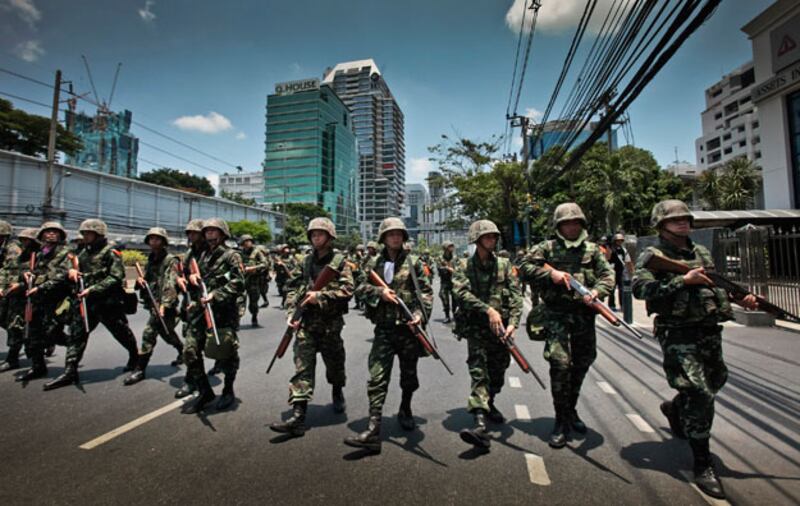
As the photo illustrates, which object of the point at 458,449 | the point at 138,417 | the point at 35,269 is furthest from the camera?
the point at 35,269

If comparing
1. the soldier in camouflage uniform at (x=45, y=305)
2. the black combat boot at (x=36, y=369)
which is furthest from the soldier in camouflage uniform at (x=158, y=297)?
the black combat boot at (x=36, y=369)

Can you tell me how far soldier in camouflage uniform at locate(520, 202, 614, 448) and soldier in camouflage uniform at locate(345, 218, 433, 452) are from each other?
40.2 inches

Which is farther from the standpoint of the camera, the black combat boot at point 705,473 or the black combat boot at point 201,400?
the black combat boot at point 201,400

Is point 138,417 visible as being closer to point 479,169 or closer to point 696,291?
point 696,291

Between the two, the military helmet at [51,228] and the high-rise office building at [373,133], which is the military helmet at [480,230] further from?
the high-rise office building at [373,133]

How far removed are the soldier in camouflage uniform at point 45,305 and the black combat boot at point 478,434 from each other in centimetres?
512

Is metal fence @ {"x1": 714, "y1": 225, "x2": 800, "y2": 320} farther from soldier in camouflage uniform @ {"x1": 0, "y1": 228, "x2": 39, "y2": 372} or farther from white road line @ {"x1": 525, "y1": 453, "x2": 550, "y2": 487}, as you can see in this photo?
soldier in camouflage uniform @ {"x1": 0, "y1": 228, "x2": 39, "y2": 372}

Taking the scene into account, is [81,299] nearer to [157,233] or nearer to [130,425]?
[157,233]

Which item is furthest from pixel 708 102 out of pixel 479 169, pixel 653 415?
pixel 653 415

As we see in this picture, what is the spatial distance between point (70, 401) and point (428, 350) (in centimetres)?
380

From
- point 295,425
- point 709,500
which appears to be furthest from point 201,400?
point 709,500

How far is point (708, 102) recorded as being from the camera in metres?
65.6

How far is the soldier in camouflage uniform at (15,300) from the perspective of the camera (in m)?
5.13

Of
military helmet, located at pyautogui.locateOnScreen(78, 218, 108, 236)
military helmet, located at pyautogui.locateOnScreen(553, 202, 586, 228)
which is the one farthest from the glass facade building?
military helmet, located at pyautogui.locateOnScreen(553, 202, 586, 228)
